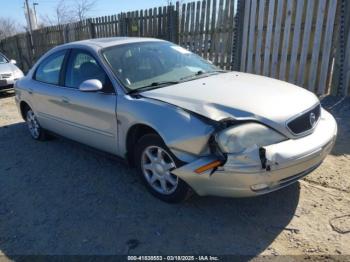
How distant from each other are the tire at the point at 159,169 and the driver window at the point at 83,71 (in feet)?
2.71

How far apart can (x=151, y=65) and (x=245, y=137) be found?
177 cm

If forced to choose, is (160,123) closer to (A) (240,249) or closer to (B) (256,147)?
(B) (256,147)

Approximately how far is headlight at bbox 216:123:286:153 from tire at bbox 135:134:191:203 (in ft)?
1.71

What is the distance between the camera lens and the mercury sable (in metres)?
2.80

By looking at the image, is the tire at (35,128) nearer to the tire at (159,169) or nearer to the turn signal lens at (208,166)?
the tire at (159,169)

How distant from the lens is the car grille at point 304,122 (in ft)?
9.79

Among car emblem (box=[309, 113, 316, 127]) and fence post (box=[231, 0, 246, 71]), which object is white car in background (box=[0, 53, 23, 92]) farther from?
car emblem (box=[309, 113, 316, 127])

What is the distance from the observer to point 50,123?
5.18 m

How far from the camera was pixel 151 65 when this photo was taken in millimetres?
4090

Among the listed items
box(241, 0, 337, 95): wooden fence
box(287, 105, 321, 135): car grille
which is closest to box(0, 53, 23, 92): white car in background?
box(241, 0, 337, 95): wooden fence

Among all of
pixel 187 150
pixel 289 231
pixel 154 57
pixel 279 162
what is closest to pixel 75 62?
pixel 154 57

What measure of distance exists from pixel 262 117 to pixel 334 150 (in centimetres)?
213

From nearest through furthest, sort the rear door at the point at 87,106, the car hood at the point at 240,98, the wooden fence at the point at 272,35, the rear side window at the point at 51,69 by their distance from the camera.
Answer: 1. the car hood at the point at 240,98
2. the rear door at the point at 87,106
3. the rear side window at the point at 51,69
4. the wooden fence at the point at 272,35

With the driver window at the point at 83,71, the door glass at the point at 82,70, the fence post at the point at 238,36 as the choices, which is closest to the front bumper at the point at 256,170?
the driver window at the point at 83,71
